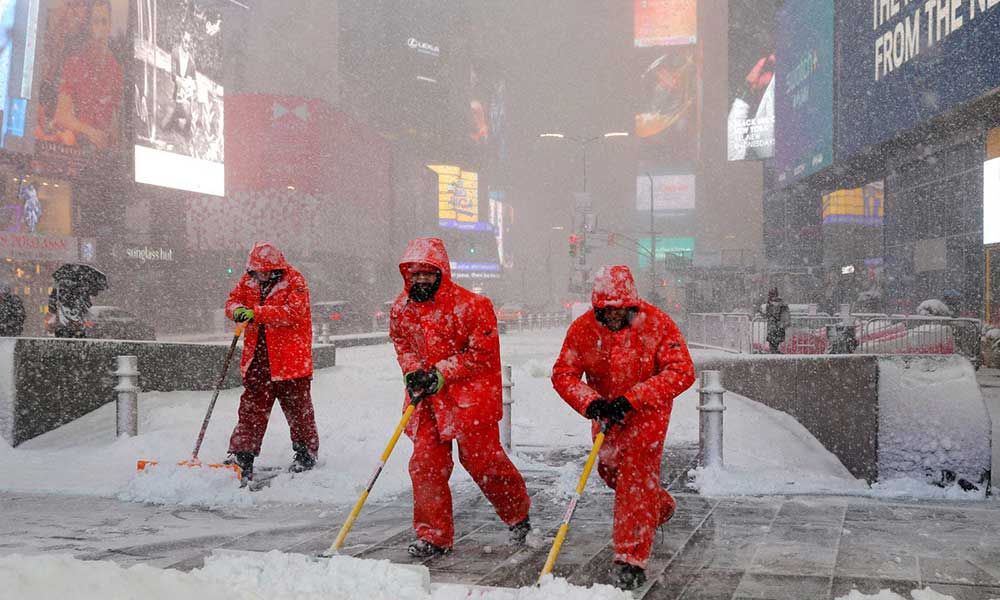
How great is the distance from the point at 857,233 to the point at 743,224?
3152 inches

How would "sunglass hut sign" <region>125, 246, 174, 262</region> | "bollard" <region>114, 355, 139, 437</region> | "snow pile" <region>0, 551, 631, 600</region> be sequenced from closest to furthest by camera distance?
"snow pile" <region>0, 551, 631, 600</region>
"bollard" <region>114, 355, 139, 437</region>
"sunglass hut sign" <region>125, 246, 174, 262</region>

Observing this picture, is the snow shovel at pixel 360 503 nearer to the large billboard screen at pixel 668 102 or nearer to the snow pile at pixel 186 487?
the snow pile at pixel 186 487

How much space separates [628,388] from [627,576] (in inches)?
37.4

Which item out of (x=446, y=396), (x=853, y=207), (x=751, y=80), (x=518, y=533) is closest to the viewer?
(x=446, y=396)

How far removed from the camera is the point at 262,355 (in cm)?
744

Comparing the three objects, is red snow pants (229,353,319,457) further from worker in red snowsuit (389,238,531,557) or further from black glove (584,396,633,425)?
black glove (584,396,633,425)

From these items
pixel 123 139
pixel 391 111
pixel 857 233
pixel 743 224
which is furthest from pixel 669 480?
pixel 743 224

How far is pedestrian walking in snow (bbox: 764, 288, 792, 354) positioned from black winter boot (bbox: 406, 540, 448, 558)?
12.7 meters

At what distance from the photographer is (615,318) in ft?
16.0

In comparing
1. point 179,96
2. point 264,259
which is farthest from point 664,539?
point 179,96

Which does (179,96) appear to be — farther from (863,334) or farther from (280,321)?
(280,321)

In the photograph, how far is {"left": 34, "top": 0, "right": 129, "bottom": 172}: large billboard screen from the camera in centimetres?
3888

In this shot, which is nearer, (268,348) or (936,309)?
(268,348)

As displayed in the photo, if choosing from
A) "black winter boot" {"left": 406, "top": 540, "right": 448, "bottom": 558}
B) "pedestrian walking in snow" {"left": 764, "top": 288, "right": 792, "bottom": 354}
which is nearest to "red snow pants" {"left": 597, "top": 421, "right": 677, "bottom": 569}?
"black winter boot" {"left": 406, "top": 540, "right": 448, "bottom": 558}
